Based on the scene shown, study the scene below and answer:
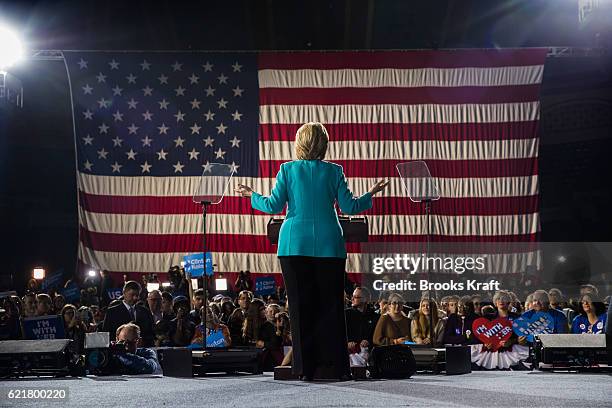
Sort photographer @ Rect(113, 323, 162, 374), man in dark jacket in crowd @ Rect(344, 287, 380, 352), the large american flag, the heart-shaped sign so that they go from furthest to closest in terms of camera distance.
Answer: the large american flag, the heart-shaped sign, man in dark jacket in crowd @ Rect(344, 287, 380, 352), photographer @ Rect(113, 323, 162, 374)

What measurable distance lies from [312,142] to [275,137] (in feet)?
30.3

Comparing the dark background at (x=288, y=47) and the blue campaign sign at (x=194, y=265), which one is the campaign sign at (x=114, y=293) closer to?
the blue campaign sign at (x=194, y=265)

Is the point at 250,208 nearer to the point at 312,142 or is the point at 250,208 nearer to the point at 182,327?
the point at 182,327

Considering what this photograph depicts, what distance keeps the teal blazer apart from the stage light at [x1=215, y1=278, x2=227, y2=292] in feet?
28.0

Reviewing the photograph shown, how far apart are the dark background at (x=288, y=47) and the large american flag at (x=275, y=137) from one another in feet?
2.30

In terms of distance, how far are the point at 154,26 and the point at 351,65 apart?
11.2 feet

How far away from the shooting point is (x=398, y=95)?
1309 centimetres

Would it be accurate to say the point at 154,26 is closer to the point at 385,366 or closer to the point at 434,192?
the point at 434,192

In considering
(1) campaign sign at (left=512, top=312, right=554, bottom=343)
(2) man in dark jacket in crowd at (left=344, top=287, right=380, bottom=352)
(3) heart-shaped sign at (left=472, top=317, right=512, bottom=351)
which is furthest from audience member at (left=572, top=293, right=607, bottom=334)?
(2) man in dark jacket in crowd at (left=344, top=287, right=380, bottom=352)

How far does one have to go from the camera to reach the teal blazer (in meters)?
3.90

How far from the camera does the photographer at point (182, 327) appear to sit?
818 cm

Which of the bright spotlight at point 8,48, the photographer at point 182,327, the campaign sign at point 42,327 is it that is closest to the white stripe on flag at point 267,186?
the bright spotlight at point 8,48

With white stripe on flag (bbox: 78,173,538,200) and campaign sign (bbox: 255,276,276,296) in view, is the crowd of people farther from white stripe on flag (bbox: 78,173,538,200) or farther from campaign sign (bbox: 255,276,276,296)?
white stripe on flag (bbox: 78,173,538,200)

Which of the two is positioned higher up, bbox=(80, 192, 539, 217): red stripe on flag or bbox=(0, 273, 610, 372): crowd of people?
bbox=(80, 192, 539, 217): red stripe on flag
